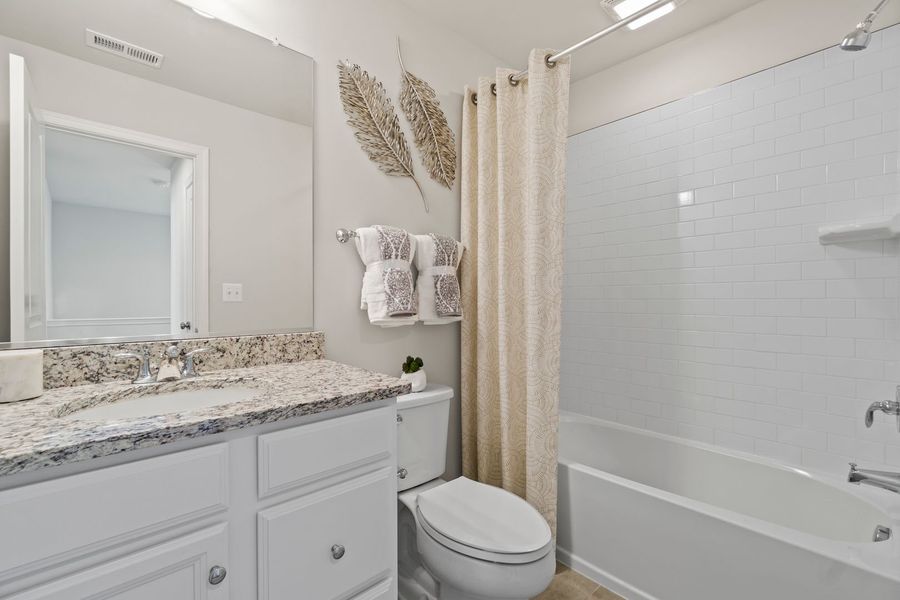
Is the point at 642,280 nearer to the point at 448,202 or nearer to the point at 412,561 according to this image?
the point at 448,202

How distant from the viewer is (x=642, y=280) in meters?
2.32

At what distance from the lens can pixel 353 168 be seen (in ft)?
5.61

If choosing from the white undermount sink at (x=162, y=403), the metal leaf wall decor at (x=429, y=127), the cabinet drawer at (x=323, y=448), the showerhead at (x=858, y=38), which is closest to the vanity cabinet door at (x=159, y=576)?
the cabinet drawer at (x=323, y=448)

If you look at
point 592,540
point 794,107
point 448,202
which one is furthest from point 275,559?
point 794,107

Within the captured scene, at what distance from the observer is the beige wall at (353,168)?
5.18ft

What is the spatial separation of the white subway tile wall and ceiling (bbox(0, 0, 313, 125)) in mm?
1797

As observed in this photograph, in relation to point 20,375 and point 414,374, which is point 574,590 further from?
point 20,375

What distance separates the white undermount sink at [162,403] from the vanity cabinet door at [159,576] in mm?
326

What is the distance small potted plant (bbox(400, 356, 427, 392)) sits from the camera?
1680 millimetres

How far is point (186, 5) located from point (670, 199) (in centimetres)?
224

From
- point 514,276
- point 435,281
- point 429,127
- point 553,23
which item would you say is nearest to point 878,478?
point 514,276

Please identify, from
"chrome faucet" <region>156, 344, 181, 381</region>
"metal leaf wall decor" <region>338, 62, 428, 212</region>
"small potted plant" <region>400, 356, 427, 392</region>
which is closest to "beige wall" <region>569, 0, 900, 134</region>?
"metal leaf wall decor" <region>338, 62, 428, 212</region>

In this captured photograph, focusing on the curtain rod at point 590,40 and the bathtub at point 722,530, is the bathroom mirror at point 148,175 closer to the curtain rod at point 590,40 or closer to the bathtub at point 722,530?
the curtain rod at point 590,40

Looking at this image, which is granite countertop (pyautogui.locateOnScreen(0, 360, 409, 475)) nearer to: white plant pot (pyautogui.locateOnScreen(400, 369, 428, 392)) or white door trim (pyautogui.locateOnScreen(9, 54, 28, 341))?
white door trim (pyautogui.locateOnScreen(9, 54, 28, 341))
